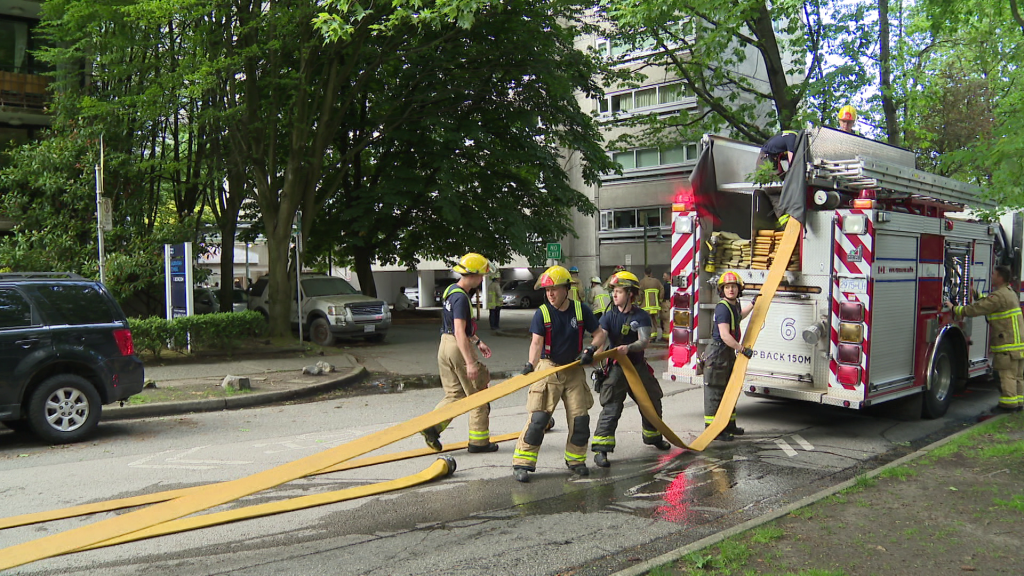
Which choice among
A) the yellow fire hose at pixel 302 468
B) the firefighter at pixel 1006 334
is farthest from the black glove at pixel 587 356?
the firefighter at pixel 1006 334

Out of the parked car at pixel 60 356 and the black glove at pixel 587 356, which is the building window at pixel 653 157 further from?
the black glove at pixel 587 356

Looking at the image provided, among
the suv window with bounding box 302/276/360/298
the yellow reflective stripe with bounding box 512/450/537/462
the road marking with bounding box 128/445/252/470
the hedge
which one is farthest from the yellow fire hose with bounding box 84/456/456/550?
the suv window with bounding box 302/276/360/298

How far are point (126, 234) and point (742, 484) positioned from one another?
46.3 feet

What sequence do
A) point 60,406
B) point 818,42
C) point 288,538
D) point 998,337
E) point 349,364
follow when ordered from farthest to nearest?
point 818,42 < point 349,364 < point 998,337 < point 60,406 < point 288,538

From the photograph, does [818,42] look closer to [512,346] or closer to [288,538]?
[512,346]

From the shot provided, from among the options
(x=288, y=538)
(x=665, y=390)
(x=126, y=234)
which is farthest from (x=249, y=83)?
(x=288, y=538)

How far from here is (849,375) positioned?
25.2 feet

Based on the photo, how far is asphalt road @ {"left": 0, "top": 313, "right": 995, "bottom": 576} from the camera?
461 cm

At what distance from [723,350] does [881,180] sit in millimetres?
A: 2533

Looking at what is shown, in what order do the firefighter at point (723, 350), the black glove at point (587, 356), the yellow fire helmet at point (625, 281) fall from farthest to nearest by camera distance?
the firefighter at point (723, 350), the yellow fire helmet at point (625, 281), the black glove at point (587, 356)

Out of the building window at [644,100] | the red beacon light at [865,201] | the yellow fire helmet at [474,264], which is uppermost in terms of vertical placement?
the building window at [644,100]

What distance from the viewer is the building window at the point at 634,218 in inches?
1366

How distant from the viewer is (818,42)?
56.5 feet

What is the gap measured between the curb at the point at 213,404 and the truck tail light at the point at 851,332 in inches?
292
